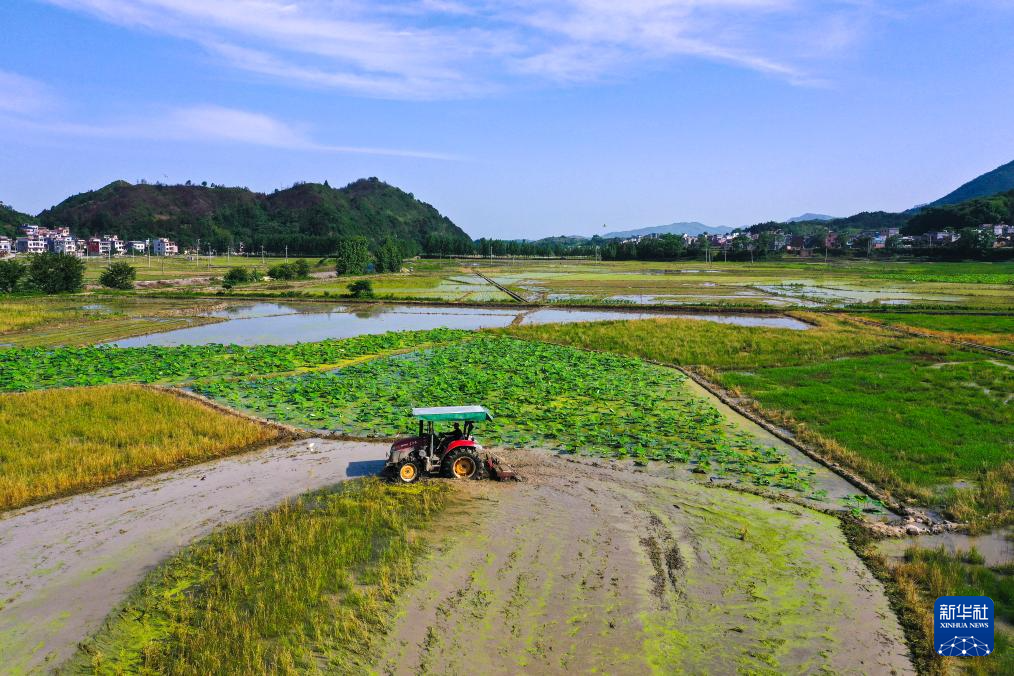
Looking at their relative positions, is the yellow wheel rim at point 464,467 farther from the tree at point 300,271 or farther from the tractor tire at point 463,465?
the tree at point 300,271

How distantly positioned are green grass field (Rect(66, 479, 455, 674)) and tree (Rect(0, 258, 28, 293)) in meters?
55.3

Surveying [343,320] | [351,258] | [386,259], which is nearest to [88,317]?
[343,320]

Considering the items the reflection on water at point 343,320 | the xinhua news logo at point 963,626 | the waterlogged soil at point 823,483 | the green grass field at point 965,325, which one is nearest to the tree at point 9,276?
the reflection on water at point 343,320

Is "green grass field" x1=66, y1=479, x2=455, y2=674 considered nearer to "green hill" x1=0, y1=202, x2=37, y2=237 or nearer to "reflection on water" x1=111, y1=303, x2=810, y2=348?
"reflection on water" x1=111, y1=303, x2=810, y2=348

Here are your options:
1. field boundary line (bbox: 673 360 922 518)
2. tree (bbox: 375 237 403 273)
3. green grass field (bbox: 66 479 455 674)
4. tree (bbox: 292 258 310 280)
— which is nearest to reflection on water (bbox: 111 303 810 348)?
field boundary line (bbox: 673 360 922 518)

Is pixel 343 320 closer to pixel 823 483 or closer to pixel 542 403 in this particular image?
pixel 542 403

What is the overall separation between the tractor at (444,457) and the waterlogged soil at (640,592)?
0.52 meters

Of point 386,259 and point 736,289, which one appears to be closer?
point 736,289

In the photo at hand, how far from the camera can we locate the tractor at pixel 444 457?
39.8ft

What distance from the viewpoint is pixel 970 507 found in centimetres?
1098

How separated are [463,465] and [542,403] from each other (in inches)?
262

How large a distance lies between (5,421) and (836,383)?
25139 millimetres

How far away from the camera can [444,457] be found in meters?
12.1

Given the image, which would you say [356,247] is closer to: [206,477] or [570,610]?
[206,477]
